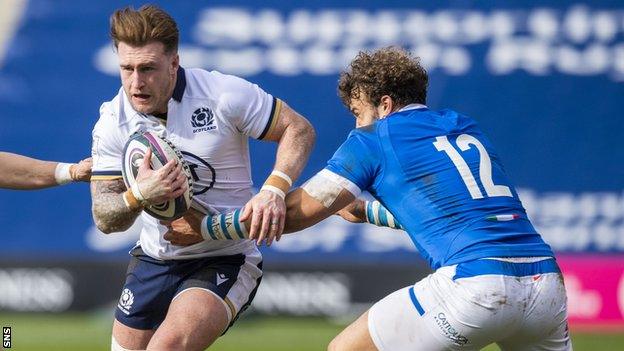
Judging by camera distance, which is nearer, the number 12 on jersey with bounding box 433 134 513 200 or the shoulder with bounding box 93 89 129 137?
the number 12 on jersey with bounding box 433 134 513 200

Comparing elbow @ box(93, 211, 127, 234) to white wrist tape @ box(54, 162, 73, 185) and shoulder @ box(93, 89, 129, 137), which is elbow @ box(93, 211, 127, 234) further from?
white wrist tape @ box(54, 162, 73, 185)

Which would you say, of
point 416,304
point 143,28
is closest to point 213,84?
point 143,28

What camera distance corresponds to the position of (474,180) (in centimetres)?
513

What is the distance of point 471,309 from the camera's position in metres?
4.92

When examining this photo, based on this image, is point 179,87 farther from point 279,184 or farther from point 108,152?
point 279,184

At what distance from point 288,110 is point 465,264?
1618mm

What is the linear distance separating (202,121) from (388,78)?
1126 millimetres

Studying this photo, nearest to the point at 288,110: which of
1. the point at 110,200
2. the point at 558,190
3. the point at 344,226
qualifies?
the point at 110,200

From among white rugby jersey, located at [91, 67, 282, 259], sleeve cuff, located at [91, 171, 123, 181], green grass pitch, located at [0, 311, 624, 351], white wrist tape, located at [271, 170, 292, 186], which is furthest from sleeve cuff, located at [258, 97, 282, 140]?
green grass pitch, located at [0, 311, 624, 351]

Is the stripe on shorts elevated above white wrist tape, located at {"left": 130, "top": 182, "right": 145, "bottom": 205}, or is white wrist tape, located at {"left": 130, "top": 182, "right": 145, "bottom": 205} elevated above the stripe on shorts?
white wrist tape, located at {"left": 130, "top": 182, "right": 145, "bottom": 205}

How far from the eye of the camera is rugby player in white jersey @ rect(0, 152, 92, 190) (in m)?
6.73

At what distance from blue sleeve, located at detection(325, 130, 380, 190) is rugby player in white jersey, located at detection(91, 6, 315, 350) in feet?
1.78

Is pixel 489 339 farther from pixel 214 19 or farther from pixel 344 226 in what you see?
pixel 214 19

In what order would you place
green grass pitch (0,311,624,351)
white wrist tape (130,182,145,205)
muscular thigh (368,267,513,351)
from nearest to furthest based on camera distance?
muscular thigh (368,267,513,351) → white wrist tape (130,182,145,205) → green grass pitch (0,311,624,351)
